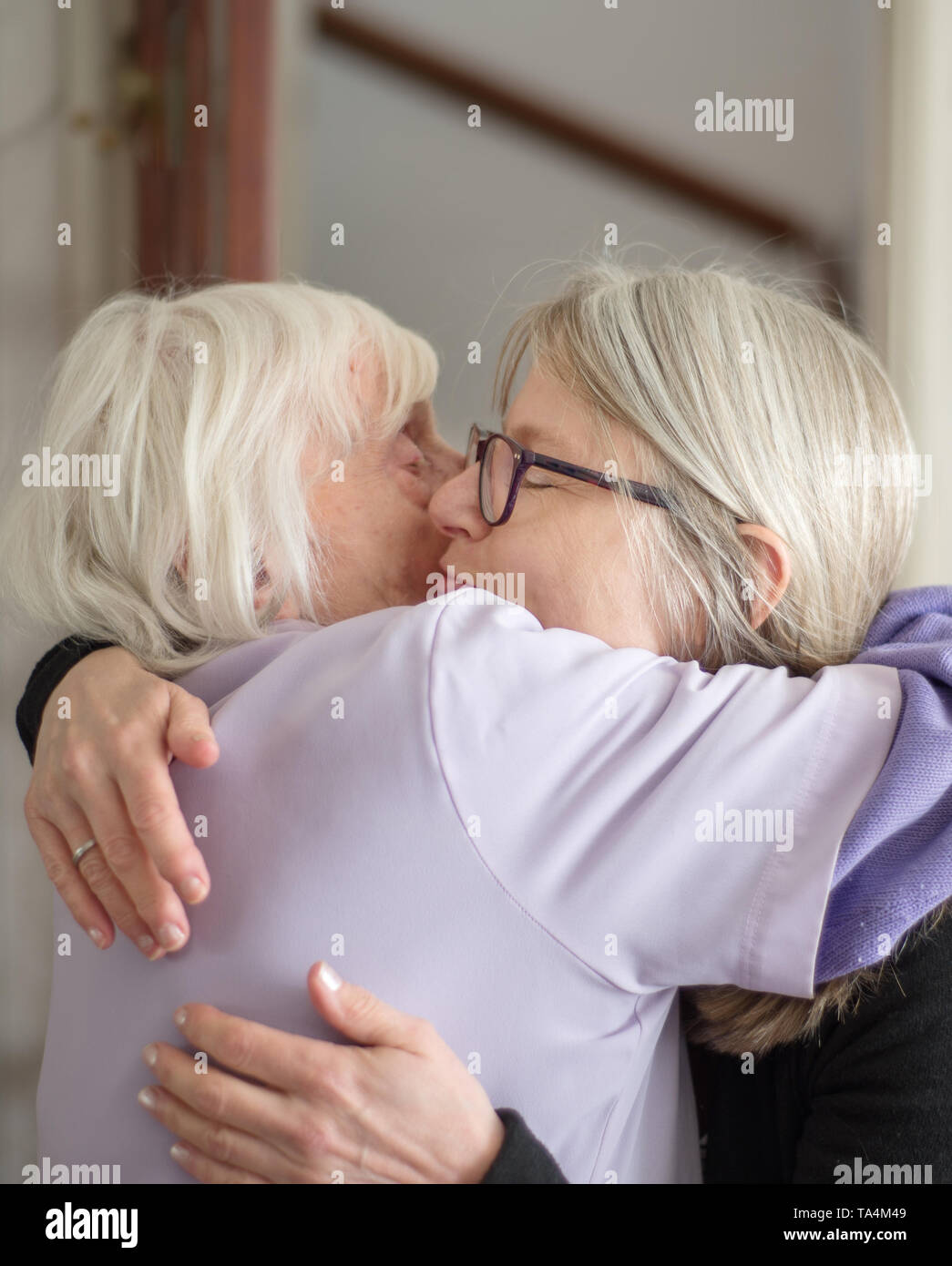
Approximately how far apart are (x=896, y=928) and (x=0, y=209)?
2238 mm

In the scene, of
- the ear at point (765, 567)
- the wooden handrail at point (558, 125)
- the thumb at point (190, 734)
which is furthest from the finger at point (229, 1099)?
the wooden handrail at point (558, 125)

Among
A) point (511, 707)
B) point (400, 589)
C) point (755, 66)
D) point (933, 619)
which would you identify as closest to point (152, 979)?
point (511, 707)

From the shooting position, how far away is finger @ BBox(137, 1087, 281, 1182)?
2.75 feet

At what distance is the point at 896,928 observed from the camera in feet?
2.76

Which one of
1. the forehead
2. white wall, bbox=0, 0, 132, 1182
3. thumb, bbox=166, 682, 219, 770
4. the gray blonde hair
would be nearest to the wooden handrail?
white wall, bbox=0, 0, 132, 1182

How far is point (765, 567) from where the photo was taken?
1104 millimetres

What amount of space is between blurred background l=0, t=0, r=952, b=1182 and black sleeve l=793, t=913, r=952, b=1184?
1.53m

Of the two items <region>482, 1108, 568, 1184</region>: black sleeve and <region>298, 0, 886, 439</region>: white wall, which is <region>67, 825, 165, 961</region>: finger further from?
<region>298, 0, 886, 439</region>: white wall

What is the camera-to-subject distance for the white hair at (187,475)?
45.1 inches

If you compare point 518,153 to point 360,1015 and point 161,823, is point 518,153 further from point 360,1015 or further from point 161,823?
point 360,1015
